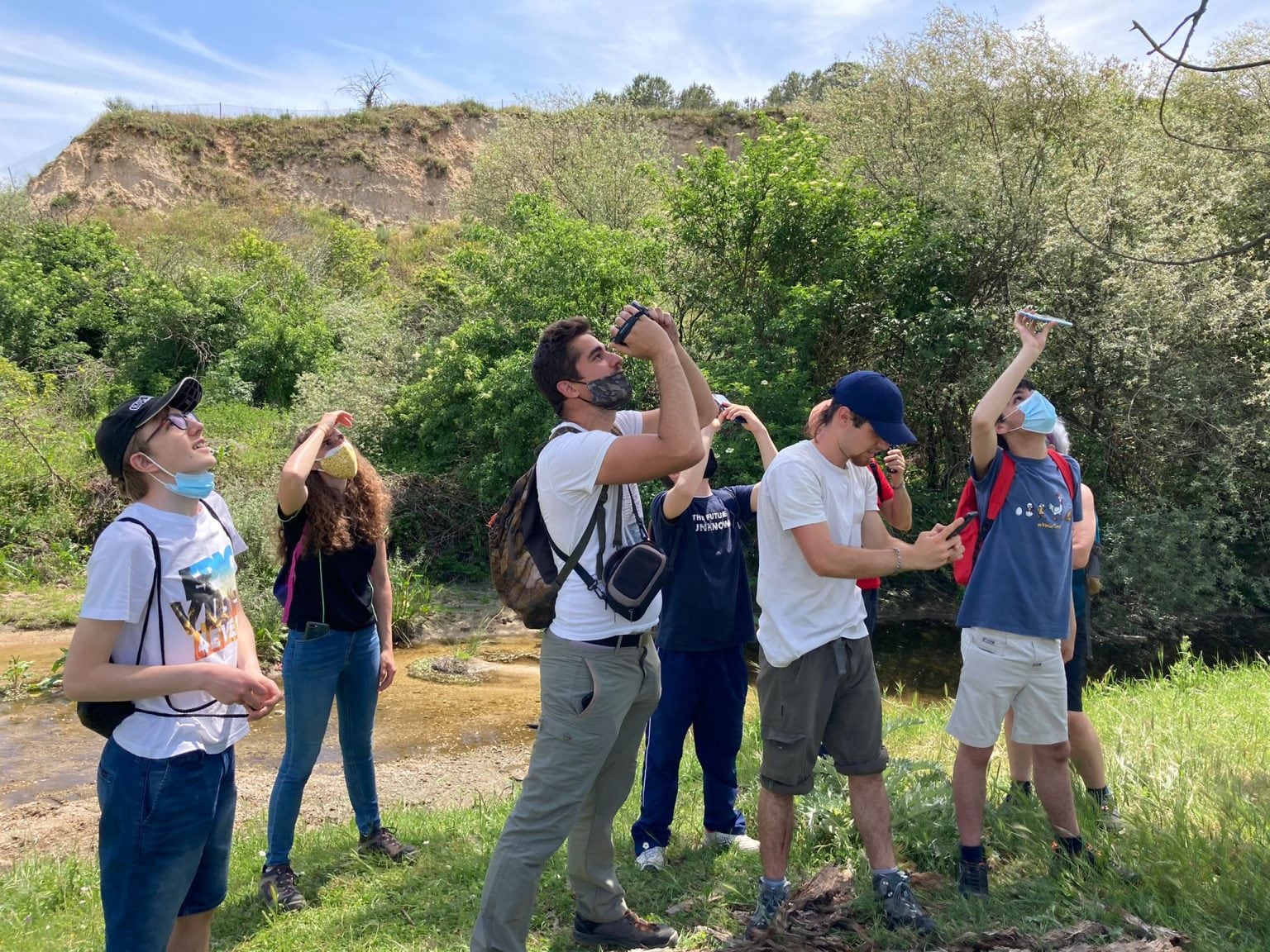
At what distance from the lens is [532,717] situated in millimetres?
9250

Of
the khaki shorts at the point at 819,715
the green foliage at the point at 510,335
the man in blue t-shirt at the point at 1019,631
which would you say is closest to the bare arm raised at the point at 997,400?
the man in blue t-shirt at the point at 1019,631

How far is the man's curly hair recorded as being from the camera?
13.7 feet

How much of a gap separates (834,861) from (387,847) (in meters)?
2.07

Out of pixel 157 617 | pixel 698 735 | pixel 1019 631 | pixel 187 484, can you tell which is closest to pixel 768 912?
pixel 698 735

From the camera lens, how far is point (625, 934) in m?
3.50

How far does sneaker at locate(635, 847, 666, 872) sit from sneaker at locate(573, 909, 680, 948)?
0.71 metres

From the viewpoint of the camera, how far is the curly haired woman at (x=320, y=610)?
4.10m

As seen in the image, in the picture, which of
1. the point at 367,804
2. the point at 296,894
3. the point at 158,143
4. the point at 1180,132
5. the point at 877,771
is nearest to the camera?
the point at 877,771

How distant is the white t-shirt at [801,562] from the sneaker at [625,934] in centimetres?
107

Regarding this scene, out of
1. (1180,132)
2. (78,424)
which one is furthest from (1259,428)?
(78,424)

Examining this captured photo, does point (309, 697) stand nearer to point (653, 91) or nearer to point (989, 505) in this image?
point (989, 505)

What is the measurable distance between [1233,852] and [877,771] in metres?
1.34

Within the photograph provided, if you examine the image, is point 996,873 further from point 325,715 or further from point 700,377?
point 325,715

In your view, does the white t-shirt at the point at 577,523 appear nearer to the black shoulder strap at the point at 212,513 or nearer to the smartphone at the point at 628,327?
the smartphone at the point at 628,327
